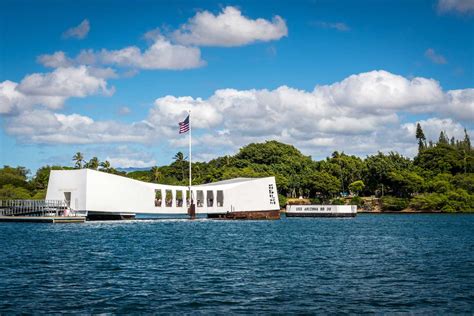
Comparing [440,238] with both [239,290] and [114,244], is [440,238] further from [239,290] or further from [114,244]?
[239,290]

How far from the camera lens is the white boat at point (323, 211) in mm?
111750

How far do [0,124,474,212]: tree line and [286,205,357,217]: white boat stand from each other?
81.0ft

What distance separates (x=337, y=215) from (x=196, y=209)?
111ft

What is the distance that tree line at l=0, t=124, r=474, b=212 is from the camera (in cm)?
13100

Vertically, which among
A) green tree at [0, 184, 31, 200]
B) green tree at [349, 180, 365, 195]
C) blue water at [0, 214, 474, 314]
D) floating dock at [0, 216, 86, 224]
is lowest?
blue water at [0, 214, 474, 314]

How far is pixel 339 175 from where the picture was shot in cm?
15225

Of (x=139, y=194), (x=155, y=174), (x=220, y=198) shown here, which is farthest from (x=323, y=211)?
(x=155, y=174)

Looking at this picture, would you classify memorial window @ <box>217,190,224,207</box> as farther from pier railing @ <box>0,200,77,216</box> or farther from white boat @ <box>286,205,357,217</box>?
white boat @ <box>286,205,357,217</box>

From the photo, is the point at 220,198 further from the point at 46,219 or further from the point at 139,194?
the point at 46,219

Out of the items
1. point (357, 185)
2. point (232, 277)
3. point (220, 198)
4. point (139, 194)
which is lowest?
point (232, 277)

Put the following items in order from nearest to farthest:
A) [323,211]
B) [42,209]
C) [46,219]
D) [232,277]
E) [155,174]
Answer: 1. [232,277]
2. [46,219]
3. [42,209]
4. [323,211]
5. [155,174]

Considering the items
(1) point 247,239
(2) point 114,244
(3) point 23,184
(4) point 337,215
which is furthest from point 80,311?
(3) point 23,184

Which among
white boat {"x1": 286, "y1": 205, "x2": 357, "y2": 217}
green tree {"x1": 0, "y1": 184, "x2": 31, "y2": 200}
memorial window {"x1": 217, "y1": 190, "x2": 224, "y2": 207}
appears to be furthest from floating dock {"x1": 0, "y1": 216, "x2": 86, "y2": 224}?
white boat {"x1": 286, "y1": 205, "x2": 357, "y2": 217}

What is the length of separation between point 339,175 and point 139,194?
80467 millimetres
